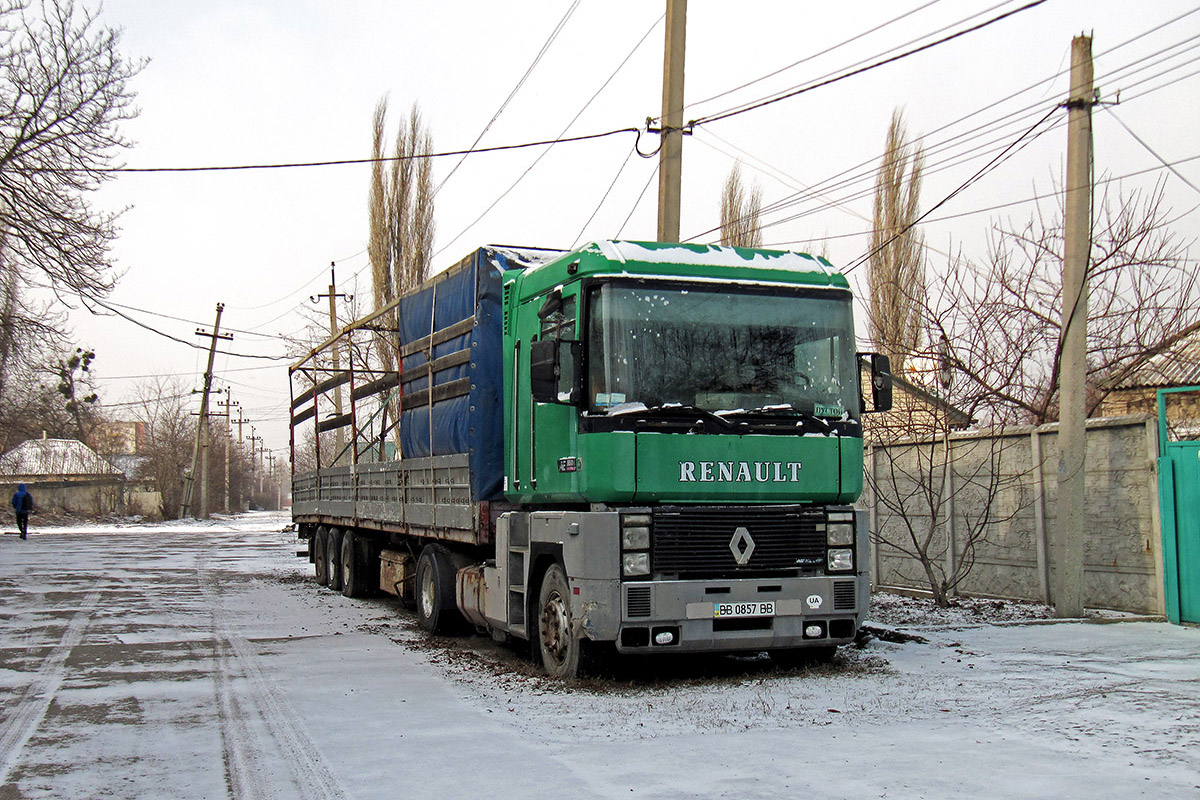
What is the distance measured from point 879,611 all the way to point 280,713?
7645mm

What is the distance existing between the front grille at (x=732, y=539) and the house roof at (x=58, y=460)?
63.9m

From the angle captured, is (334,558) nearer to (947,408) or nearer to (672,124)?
(672,124)

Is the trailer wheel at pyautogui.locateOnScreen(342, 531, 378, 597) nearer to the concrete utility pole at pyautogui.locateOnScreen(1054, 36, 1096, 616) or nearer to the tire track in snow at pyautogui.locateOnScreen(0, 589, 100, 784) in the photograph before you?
the tire track in snow at pyautogui.locateOnScreen(0, 589, 100, 784)

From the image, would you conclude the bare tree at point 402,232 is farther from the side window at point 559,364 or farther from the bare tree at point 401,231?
the side window at point 559,364

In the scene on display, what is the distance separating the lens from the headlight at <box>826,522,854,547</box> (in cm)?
848

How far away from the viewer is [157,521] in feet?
187

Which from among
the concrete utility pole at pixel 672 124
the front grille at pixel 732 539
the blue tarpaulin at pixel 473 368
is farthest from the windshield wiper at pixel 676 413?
the concrete utility pole at pixel 672 124

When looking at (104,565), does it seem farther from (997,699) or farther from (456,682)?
(997,699)

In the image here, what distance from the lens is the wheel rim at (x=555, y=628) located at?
27.9 ft

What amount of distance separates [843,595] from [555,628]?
2275 millimetres

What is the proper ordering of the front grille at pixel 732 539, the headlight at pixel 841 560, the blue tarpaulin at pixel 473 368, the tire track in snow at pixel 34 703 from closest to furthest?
the tire track in snow at pixel 34 703 → the front grille at pixel 732 539 → the headlight at pixel 841 560 → the blue tarpaulin at pixel 473 368

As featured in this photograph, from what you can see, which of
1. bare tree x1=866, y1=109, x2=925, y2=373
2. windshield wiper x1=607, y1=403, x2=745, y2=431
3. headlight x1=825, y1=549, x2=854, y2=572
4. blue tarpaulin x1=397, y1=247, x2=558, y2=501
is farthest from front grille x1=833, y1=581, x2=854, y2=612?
bare tree x1=866, y1=109, x2=925, y2=373

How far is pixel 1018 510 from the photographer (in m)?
12.6

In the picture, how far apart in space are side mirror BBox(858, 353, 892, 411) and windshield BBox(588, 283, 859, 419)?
0.29 meters
